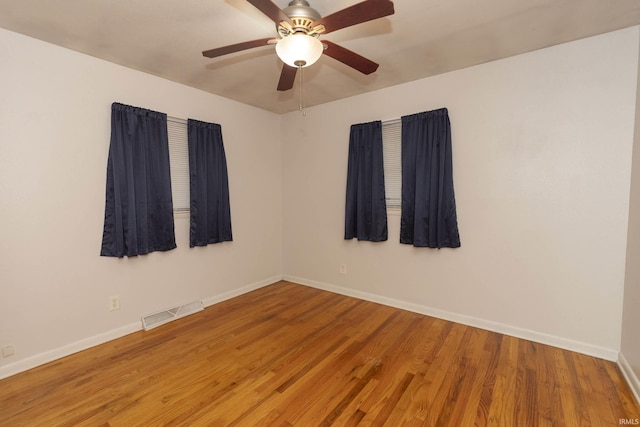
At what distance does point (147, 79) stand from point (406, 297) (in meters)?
3.62

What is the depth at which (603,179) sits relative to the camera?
91.6 inches

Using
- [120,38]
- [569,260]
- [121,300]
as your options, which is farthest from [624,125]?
[121,300]

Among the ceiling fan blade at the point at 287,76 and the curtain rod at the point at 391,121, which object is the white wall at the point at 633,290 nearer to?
the curtain rod at the point at 391,121

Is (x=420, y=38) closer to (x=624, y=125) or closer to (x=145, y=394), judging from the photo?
(x=624, y=125)

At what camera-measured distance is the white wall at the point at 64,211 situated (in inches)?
86.7

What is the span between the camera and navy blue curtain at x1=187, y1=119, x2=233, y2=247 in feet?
10.8

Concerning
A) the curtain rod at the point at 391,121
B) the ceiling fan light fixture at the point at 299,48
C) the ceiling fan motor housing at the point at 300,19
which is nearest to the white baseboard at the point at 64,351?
the ceiling fan light fixture at the point at 299,48

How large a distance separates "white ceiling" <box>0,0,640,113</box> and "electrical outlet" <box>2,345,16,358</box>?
93.3 inches

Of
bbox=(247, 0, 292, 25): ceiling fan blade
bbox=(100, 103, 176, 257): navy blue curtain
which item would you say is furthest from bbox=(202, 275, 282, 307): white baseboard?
bbox=(247, 0, 292, 25): ceiling fan blade

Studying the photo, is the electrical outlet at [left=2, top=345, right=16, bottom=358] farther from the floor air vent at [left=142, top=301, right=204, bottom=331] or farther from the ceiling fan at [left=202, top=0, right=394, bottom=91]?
the ceiling fan at [left=202, top=0, right=394, bottom=91]

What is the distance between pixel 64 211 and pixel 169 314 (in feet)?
4.58

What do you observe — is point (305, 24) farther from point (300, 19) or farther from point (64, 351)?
point (64, 351)

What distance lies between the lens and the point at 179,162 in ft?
10.7

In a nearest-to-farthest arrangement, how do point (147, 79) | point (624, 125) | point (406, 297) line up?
1. point (624, 125)
2. point (147, 79)
3. point (406, 297)
